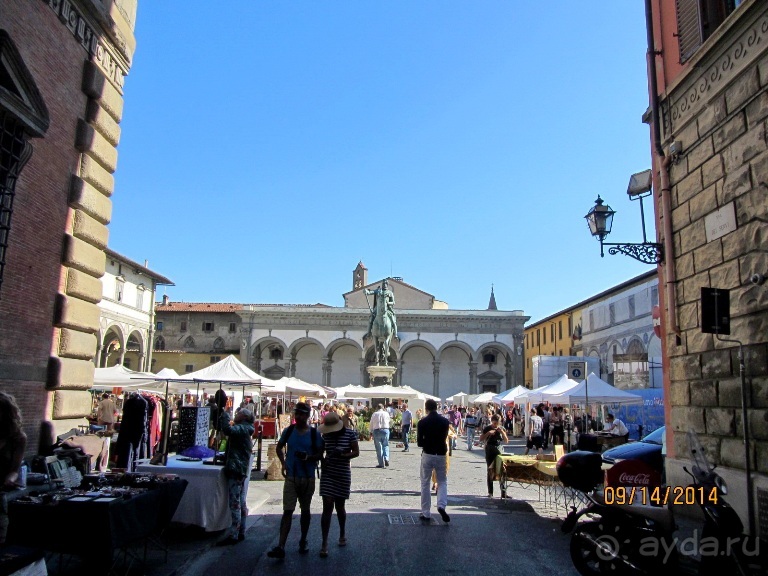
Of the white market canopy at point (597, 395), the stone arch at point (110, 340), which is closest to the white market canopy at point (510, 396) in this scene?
the white market canopy at point (597, 395)

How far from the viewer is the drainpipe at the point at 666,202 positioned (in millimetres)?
8141

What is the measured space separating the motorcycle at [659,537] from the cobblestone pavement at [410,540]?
51 centimetres

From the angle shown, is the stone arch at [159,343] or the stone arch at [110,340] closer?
the stone arch at [110,340]

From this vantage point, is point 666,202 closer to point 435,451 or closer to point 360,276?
point 435,451

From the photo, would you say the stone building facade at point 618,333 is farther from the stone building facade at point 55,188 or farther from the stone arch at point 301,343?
the stone building facade at point 55,188

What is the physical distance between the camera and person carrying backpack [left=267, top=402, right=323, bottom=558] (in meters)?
6.32

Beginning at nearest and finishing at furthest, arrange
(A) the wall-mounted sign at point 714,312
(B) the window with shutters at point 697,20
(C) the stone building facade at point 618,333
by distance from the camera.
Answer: (A) the wall-mounted sign at point 714,312
(B) the window with shutters at point 697,20
(C) the stone building facade at point 618,333

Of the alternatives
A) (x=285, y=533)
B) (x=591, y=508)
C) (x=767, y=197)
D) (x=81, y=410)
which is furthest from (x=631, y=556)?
(x=81, y=410)

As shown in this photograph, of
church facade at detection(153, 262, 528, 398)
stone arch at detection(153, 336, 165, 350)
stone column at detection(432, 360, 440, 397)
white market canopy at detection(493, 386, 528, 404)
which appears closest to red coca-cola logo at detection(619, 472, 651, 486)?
white market canopy at detection(493, 386, 528, 404)

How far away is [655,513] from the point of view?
18.1ft

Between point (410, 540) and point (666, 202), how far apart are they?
546 cm

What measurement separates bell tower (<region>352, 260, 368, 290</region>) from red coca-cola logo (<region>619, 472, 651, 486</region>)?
57022 millimetres

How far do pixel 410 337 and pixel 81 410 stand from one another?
43.0 metres

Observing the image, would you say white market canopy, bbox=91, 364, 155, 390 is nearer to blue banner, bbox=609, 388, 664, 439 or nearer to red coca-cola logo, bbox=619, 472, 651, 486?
red coca-cola logo, bbox=619, 472, 651, 486
